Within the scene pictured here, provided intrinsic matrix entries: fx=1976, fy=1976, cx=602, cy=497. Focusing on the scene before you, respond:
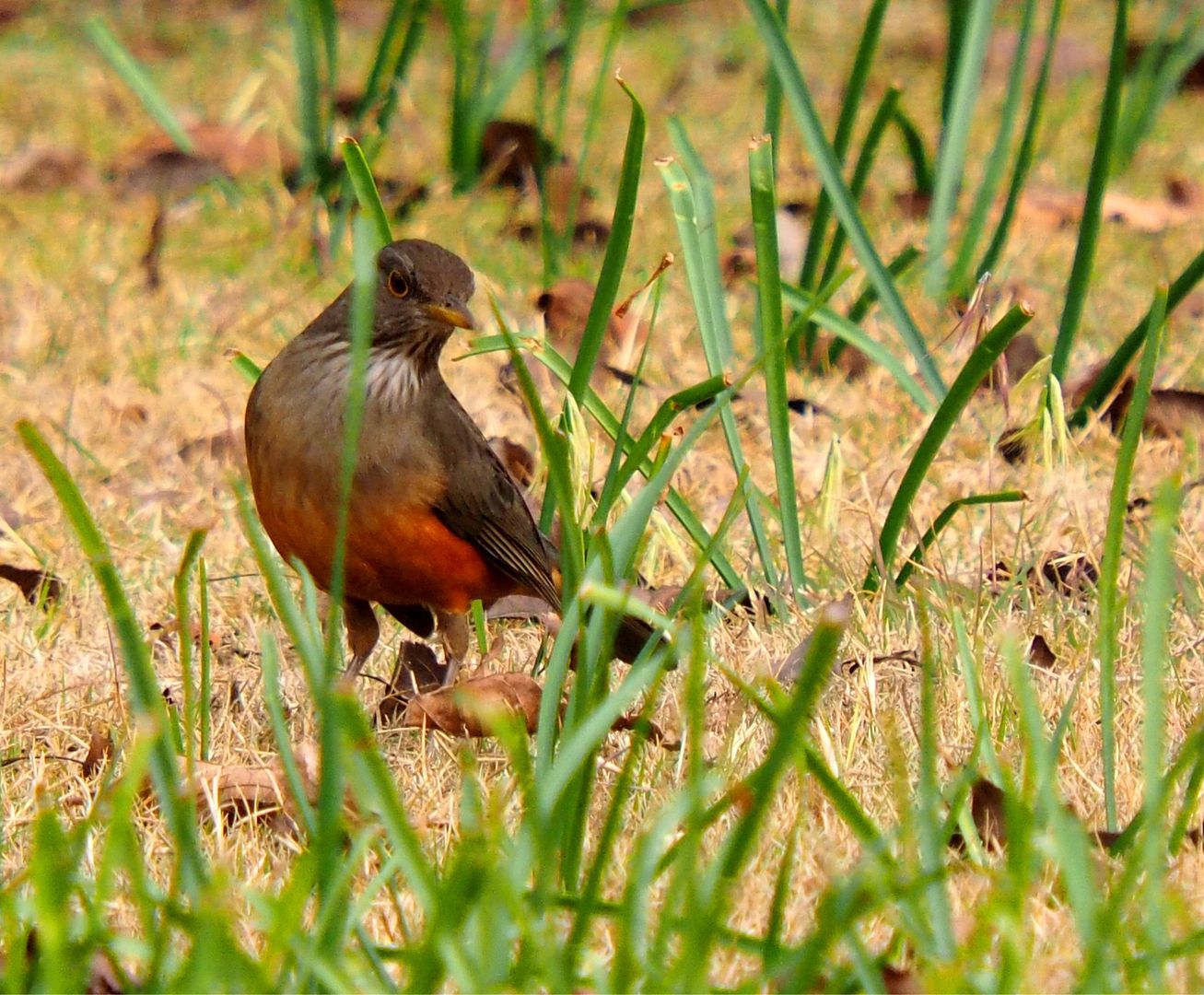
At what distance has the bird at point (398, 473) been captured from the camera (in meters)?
3.53

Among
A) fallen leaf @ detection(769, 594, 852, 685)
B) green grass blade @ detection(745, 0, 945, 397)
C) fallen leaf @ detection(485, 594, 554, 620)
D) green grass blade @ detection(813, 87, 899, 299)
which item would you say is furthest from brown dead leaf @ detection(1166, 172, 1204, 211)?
fallen leaf @ detection(769, 594, 852, 685)

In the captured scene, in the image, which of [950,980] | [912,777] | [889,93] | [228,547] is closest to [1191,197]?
[889,93]

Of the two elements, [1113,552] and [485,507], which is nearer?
[1113,552]

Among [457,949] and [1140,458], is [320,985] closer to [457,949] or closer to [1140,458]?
[457,949]

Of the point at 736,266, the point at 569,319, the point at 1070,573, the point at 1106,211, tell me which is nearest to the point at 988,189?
the point at 736,266

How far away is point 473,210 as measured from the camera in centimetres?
679

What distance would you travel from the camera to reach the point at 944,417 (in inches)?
134

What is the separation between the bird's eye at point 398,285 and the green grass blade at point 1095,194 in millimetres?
Answer: 1426

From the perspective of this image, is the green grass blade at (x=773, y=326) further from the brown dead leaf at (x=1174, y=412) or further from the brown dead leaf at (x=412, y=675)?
the brown dead leaf at (x=1174, y=412)

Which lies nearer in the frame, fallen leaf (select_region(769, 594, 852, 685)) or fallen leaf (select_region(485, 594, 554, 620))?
fallen leaf (select_region(769, 594, 852, 685))

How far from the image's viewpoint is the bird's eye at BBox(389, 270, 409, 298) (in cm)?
369

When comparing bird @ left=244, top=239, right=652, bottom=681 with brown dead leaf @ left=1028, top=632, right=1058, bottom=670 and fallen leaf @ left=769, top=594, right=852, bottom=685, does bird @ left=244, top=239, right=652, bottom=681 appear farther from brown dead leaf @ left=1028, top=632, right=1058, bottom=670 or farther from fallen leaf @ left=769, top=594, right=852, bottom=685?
brown dead leaf @ left=1028, top=632, right=1058, bottom=670

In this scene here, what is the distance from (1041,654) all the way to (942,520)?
0.32 meters

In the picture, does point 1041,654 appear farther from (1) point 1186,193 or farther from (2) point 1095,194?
(1) point 1186,193
